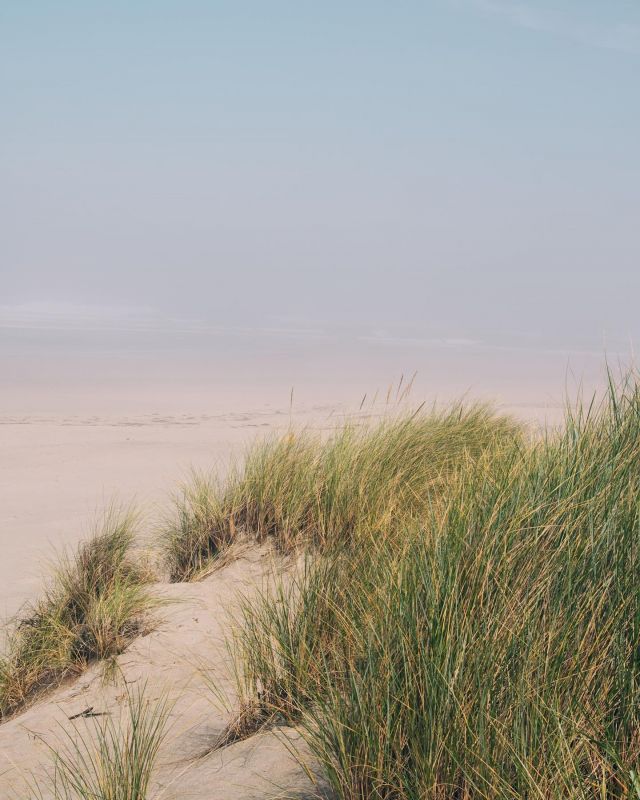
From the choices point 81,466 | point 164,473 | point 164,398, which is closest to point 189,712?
point 164,473

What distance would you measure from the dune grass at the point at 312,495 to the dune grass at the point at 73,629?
18.7 inches

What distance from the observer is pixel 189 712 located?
2.71 meters

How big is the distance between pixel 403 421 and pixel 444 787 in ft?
11.7

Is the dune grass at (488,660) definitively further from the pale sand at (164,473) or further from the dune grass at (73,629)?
the dune grass at (73,629)

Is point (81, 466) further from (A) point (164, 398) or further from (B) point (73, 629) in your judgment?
(A) point (164, 398)

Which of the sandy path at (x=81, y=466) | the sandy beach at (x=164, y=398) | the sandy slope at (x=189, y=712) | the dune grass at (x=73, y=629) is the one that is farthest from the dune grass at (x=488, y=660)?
the sandy path at (x=81, y=466)

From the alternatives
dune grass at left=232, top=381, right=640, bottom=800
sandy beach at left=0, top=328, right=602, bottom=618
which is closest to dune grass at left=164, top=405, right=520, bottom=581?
sandy beach at left=0, top=328, right=602, bottom=618

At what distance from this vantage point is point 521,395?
17766 mm

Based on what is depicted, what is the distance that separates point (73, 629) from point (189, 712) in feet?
3.16

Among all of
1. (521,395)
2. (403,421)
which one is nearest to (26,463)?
(403,421)

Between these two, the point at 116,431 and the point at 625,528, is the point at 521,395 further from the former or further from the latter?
the point at 625,528

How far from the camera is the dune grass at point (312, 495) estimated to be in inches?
159

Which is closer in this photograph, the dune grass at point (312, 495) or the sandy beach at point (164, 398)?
the dune grass at point (312, 495)

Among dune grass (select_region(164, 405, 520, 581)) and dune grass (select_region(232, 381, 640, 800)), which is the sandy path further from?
dune grass (select_region(232, 381, 640, 800))
